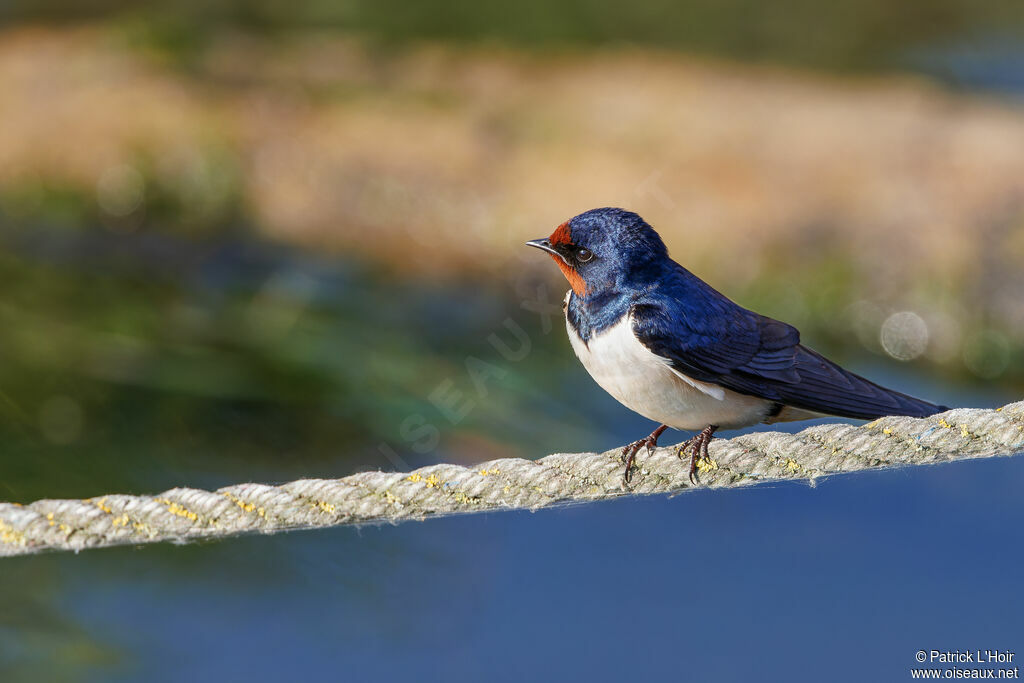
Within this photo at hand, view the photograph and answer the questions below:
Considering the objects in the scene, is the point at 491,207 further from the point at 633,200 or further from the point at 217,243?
the point at 217,243

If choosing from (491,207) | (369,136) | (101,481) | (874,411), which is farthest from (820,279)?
(874,411)

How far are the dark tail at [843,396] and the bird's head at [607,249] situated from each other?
0.69ft

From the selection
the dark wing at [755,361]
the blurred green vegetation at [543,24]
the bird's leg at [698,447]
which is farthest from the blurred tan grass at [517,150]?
the bird's leg at [698,447]

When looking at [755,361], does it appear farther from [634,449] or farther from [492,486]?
[492,486]

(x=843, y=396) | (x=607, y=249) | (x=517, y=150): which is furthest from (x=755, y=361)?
(x=517, y=150)

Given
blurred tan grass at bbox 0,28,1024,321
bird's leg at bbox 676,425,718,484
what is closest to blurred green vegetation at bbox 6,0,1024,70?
blurred tan grass at bbox 0,28,1024,321

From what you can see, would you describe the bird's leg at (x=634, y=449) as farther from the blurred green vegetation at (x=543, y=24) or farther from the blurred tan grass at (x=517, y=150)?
the blurred green vegetation at (x=543, y=24)

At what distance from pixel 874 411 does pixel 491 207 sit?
2.71 m

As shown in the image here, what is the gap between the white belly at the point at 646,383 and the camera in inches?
42.4

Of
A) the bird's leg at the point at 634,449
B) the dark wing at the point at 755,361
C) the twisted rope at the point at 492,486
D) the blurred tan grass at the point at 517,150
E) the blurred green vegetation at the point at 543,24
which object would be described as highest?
the blurred green vegetation at the point at 543,24

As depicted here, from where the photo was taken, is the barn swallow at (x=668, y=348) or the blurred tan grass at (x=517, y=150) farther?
the blurred tan grass at (x=517, y=150)

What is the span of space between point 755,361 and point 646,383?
0.52ft

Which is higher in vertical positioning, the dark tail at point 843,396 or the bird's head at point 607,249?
the bird's head at point 607,249

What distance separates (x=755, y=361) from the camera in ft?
3.89
